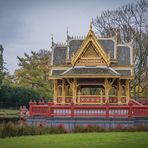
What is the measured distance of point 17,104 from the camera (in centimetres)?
6212

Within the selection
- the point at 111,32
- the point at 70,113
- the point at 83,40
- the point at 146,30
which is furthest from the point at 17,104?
the point at 70,113

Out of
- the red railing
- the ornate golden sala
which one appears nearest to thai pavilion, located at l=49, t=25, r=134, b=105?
the ornate golden sala

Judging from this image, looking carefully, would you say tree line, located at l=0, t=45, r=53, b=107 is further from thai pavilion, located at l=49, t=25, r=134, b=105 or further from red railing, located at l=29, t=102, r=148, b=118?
red railing, located at l=29, t=102, r=148, b=118

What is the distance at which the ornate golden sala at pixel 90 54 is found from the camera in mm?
34906

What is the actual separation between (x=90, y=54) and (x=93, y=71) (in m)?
1.75

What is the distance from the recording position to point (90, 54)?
35.2m

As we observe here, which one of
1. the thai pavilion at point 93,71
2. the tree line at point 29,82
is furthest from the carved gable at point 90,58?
the tree line at point 29,82

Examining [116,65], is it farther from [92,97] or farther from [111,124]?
[111,124]

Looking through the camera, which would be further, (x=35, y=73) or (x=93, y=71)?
(x=35, y=73)

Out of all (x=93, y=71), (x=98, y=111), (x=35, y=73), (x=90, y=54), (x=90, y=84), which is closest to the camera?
(x=98, y=111)

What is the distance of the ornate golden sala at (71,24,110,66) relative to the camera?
34906 mm

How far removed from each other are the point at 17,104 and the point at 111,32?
19.0 m

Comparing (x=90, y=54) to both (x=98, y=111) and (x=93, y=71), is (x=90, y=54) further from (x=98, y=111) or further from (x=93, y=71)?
(x=98, y=111)

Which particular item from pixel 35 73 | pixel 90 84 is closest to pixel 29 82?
pixel 35 73
